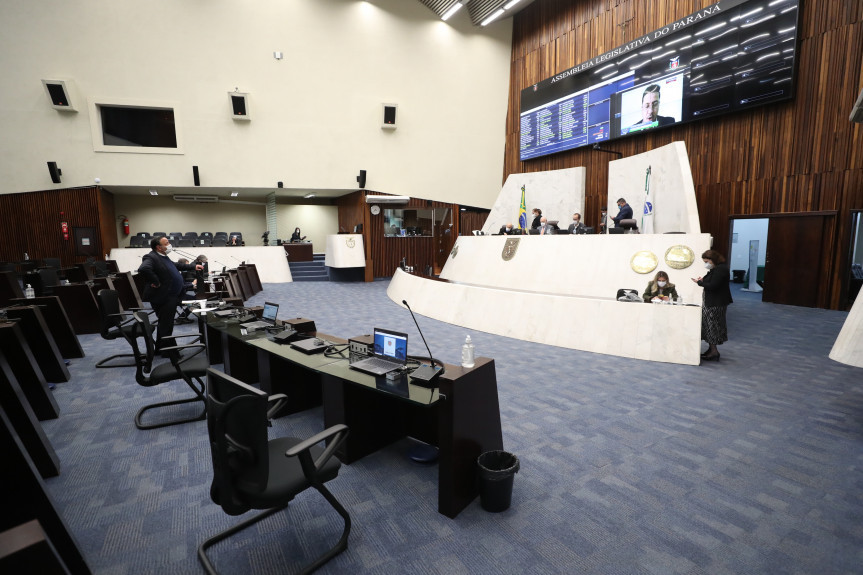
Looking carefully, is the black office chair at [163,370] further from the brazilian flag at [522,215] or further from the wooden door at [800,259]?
the wooden door at [800,259]

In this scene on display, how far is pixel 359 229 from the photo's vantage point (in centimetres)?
1366

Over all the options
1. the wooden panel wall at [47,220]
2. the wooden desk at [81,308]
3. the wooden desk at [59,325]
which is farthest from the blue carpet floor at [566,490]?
the wooden panel wall at [47,220]

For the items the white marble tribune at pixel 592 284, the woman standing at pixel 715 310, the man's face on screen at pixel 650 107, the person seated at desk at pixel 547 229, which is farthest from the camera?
the man's face on screen at pixel 650 107

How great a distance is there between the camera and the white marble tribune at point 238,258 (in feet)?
39.8

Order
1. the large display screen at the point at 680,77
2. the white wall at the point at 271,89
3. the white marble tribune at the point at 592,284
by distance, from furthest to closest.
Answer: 1. the white wall at the point at 271,89
2. the large display screen at the point at 680,77
3. the white marble tribune at the point at 592,284

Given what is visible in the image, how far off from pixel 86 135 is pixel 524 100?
1252cm

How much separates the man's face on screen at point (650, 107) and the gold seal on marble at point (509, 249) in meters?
4.92

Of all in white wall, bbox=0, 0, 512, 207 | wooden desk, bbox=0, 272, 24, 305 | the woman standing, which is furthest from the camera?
white wall, bbox=0, 0, 512, 207

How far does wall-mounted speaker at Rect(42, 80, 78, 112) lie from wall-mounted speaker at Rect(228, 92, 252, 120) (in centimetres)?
375

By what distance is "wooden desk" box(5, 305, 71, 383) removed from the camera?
396 cm

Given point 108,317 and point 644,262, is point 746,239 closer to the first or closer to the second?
point 644,262

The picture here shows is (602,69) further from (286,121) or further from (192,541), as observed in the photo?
(192,541)

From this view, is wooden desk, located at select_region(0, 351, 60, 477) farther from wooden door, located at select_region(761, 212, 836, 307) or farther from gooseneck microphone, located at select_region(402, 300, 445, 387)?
wooden door, located at select_region(761, 212, 836, 307)

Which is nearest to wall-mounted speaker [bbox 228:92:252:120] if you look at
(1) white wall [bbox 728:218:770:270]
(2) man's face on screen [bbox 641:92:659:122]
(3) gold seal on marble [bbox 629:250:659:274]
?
(2) man's face on screen [bbox 641:92:659:122]
